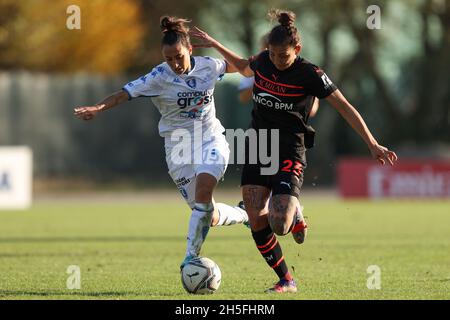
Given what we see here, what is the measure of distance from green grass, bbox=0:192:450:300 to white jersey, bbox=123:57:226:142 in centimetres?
148

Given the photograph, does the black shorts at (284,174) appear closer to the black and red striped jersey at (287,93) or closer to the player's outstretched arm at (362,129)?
the black and red striped jersey at (287,93)

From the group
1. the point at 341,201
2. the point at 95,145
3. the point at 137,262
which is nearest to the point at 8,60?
the point at 95,145

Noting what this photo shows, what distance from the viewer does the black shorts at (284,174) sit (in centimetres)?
882

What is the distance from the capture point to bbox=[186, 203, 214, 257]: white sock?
29.4 ft

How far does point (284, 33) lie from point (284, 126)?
2.82 feet

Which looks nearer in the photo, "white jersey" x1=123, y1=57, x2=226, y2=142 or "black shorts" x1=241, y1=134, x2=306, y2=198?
"black shorts" x1=241, y1=134, x2=306, y2=198

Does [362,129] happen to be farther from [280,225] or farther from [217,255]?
[217,255]

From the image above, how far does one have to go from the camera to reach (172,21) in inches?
362

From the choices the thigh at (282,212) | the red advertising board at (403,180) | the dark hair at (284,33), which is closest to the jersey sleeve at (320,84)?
the dark hair at (284,33)

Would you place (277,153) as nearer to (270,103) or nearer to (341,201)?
(270,103)

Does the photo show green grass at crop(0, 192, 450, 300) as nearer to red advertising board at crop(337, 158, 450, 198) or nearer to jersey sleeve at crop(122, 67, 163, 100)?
jersey sleeve at crop(122, 67, 163, 100)

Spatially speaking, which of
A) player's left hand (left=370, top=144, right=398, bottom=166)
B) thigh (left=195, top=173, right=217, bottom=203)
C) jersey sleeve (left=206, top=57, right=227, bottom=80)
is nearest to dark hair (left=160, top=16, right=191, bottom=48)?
jersey sleeve (left=206, top=57, right=227, bottom=80)

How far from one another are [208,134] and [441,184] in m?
18.6

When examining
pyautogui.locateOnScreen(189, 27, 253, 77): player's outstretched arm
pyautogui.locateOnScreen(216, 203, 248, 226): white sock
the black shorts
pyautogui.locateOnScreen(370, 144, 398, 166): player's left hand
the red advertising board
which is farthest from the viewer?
the red advertising board
